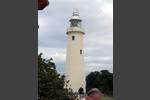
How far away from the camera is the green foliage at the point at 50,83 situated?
13898 mm

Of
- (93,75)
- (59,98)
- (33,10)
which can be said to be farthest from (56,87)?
(93,75)

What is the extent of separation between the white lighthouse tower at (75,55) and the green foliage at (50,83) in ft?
107

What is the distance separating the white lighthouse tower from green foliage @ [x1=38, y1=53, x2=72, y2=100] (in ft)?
107

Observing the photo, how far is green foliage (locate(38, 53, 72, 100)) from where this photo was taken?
13898 millimetres

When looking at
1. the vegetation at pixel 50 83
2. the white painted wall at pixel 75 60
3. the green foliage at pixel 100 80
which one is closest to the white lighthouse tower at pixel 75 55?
the white painted wall at pixel 75 60

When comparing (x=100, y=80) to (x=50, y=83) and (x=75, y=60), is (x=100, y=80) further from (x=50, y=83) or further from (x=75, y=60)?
(x=50, y=83)

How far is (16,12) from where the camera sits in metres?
1.82

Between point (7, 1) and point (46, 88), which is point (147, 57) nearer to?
point (7, 1)

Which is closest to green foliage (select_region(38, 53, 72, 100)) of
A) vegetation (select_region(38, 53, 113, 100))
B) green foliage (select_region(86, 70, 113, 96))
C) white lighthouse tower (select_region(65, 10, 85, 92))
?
vegetation (select_region(38, 53, 113, 100))

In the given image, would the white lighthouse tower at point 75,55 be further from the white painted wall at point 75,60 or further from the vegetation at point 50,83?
the vegetation at point 50,83

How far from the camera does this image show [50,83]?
1451 cm

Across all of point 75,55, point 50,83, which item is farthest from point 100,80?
point 50,83

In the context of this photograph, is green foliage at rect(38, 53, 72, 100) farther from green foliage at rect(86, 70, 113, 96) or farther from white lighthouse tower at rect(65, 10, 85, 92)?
green foliage at rect(86, 70, 113, 96)

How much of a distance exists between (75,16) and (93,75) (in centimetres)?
1893
